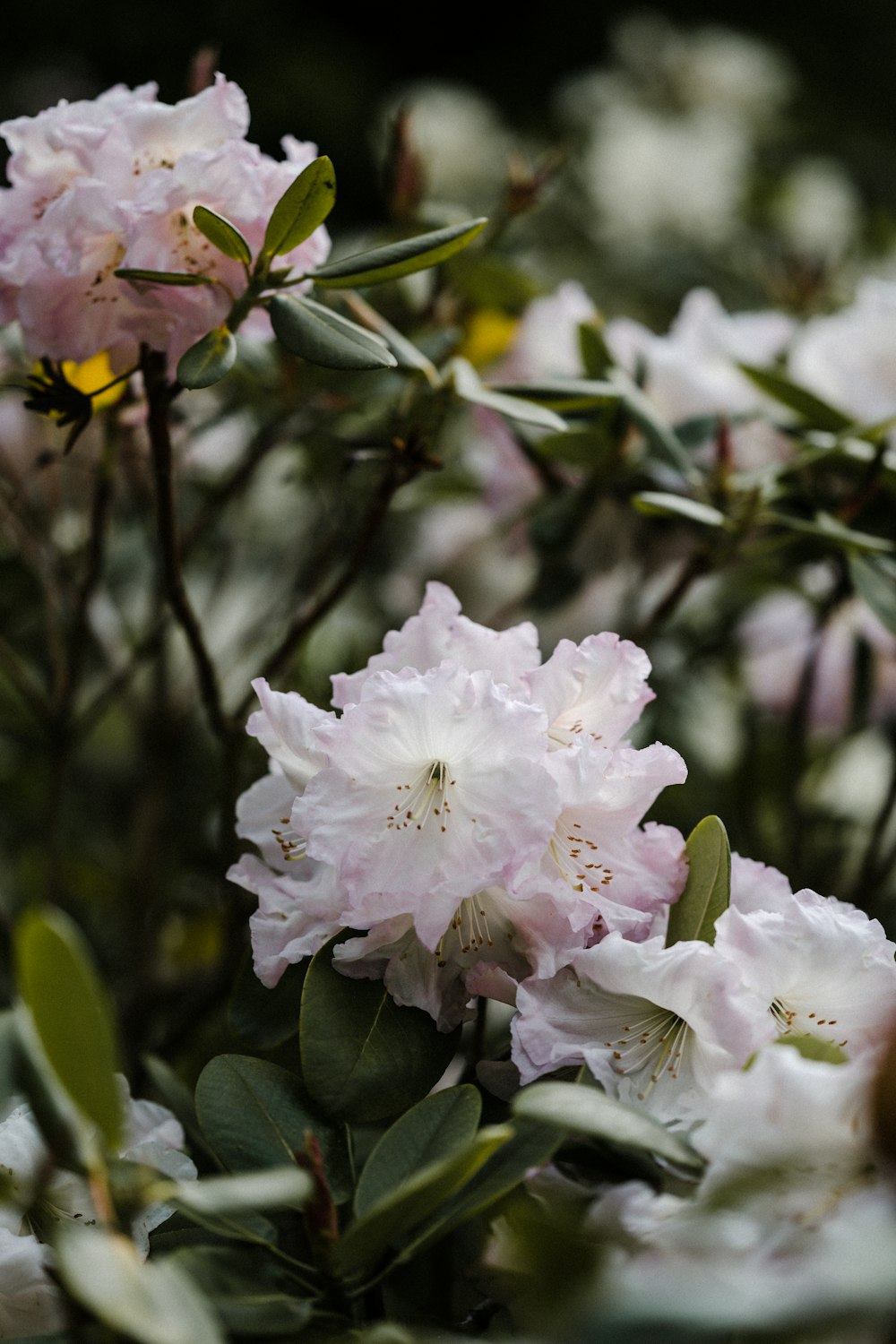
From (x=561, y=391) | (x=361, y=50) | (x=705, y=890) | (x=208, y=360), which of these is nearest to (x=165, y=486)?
(x=208, y=360)

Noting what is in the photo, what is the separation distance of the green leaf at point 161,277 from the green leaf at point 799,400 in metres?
0.37

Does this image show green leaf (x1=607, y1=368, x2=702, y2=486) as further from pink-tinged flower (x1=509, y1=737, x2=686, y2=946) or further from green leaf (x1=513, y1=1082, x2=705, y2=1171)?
green leaf (x1=513, y1=1082, x2=705, y2=1171)

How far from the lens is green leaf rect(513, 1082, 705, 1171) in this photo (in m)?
0.42

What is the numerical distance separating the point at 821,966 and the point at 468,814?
0.15 metres

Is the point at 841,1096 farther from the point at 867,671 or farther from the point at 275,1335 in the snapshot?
the point at 867,671

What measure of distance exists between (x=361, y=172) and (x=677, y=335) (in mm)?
3228

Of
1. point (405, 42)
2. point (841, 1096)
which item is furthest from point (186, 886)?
point (405, 42)

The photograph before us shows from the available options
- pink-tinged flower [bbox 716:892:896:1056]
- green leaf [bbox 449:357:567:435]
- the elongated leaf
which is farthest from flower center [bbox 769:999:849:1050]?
green leaf [bbox 449:357:567:435]

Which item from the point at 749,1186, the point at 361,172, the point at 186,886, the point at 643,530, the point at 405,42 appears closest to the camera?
the point at 749,1186

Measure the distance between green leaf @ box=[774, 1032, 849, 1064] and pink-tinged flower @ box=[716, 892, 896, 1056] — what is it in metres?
0.03

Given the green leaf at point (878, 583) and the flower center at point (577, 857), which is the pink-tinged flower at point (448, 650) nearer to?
the flower center at point (577, 857)

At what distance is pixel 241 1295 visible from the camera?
43cm

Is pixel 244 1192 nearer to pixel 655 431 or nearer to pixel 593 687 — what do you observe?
pixel 593 687

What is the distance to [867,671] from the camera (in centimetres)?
97
